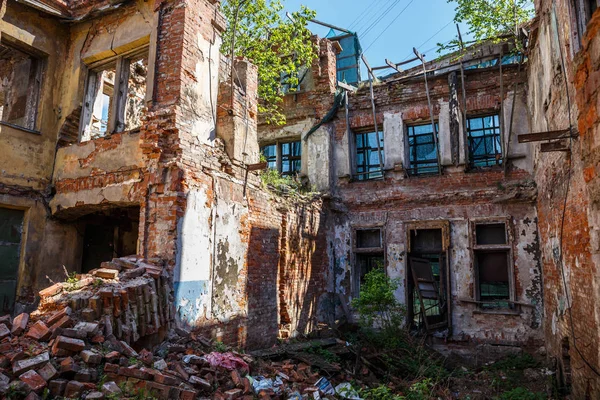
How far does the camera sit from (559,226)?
24.0ft

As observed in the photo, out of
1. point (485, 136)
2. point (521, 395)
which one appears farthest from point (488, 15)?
point (521, 395)

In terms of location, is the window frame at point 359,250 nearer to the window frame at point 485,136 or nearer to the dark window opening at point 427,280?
the dark window opening at point 427,280

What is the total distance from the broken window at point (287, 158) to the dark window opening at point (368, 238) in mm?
2857

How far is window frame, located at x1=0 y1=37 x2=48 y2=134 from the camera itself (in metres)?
7.90

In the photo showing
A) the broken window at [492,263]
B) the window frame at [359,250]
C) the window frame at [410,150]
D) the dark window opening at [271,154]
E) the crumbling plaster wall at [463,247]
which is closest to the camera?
the crumbling plaster wall at [463,247]

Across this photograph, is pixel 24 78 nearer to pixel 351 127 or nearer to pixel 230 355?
pixel 230 355

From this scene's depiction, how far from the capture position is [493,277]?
10.6 m

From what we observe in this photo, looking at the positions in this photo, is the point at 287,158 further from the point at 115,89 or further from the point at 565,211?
the point at 565,211

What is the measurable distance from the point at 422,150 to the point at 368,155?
1543mm

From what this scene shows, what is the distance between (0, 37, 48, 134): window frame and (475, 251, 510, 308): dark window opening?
10353 mm

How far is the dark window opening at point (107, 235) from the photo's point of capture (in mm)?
8562

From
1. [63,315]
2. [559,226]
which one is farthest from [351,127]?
[63,315]

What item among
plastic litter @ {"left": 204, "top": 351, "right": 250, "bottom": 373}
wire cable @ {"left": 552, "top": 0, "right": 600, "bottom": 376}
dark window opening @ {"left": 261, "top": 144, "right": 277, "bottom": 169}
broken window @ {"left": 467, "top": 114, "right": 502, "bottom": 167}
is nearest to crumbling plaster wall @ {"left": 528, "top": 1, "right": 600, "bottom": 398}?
wire cable @ {"left": 552, "top": 0, "right": 600, "bottom": 376}

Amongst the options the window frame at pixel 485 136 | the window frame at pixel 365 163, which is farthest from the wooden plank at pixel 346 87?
Answer: the window frame at pixel 485 136
